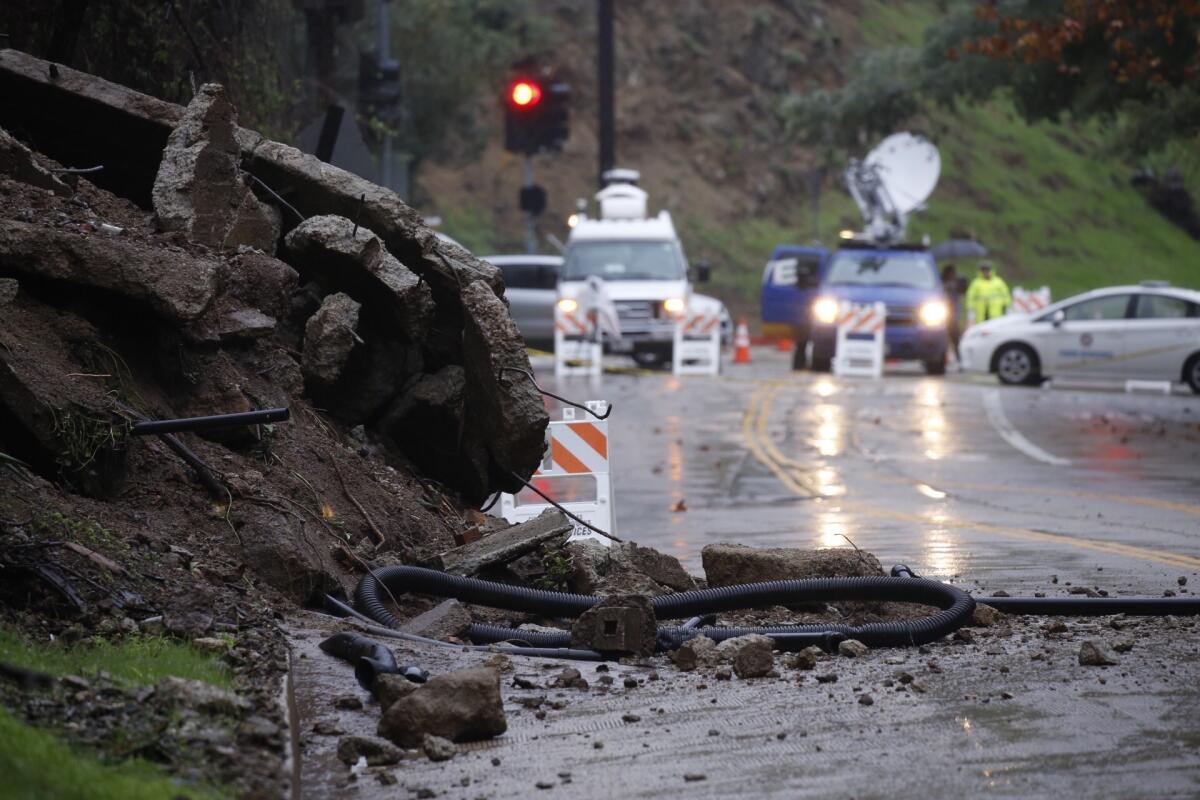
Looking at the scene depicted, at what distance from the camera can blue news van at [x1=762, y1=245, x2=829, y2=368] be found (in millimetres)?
35875

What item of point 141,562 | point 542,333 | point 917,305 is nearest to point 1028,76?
point 917,305

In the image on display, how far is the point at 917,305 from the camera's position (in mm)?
32406

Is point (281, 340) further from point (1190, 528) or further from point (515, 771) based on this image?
point (1190, 528)

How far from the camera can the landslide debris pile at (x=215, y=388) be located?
711 cm

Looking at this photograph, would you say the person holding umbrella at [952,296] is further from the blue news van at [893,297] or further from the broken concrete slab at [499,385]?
the broken concrete slab at [499,385]

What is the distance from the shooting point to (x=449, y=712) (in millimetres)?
6320

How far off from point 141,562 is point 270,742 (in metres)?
2.08

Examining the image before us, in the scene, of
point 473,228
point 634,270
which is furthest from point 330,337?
A: point 473,228

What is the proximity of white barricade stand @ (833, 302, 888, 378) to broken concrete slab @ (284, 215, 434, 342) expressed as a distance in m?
21.8

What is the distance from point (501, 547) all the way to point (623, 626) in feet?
5.24

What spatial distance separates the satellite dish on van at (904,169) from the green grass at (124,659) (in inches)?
1332

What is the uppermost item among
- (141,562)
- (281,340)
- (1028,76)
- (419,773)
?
(1028,76)

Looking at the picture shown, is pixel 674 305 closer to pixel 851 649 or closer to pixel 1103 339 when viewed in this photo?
pixel 1103 339

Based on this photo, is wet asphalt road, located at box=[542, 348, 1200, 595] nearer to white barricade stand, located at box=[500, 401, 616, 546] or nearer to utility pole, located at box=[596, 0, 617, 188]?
white barricade stand, located at box=[500, 401, 616, 546]
